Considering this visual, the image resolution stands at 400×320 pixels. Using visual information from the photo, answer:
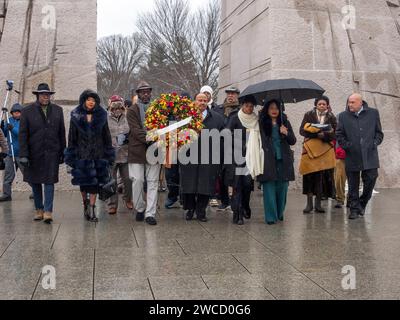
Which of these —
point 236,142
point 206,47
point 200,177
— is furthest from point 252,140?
point 206,47

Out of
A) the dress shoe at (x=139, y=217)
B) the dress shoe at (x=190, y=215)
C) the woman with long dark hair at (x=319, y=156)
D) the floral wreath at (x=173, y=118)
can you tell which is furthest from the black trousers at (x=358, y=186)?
the dress shoe at (x=139, y=217)

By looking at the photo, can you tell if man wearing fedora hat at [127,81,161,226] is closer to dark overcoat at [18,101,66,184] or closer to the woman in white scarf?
dark overcoat at [18,101,66,184]

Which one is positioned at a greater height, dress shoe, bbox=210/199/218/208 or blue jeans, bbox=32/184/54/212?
blue jeans, bbox=32/184/54/212

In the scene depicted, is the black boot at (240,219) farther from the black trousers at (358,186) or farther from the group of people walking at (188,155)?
the black trousers at (358,186)

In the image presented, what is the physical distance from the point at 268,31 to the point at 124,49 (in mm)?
39181

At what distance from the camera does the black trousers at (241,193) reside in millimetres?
8203

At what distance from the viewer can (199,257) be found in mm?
6059

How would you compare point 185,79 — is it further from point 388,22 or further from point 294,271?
point 294,271

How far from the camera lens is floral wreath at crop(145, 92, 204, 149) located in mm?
8016

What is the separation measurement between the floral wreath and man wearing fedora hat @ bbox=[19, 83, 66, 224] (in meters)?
1.32

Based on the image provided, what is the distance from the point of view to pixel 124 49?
50156mm

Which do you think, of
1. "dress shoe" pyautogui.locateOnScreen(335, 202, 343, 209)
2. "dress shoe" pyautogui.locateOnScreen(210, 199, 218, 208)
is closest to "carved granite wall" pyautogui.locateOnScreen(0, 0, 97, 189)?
"dress shoe" pyautogui.locateOnScreen(210, 199, 218, 208)

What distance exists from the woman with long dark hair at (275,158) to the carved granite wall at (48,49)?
177 inches
